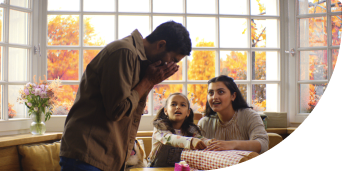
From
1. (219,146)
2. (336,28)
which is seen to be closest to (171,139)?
(219,146)

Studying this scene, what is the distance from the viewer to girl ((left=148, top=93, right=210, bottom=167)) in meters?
1.76

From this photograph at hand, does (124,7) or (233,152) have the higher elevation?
(124,7)

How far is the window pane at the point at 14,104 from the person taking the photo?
2.44m

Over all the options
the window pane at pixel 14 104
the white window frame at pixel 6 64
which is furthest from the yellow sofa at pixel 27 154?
the window pane at pixel 14 104

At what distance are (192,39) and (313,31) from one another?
125 cm

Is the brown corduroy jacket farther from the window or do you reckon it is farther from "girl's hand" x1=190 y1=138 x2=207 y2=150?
the window

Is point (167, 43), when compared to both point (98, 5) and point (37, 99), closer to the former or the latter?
point (37, 99)

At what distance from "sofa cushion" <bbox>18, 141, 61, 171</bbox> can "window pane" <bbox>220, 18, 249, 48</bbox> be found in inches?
75.7

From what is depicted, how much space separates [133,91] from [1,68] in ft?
6.29

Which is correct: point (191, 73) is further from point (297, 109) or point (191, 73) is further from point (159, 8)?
point (297, 109)

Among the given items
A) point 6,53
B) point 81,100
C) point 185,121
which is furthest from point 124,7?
point 81,100

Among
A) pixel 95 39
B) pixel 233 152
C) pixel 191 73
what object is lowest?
pixel 233 152

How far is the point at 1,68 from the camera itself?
2.38 meters

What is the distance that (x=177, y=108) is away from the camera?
2.09 m
